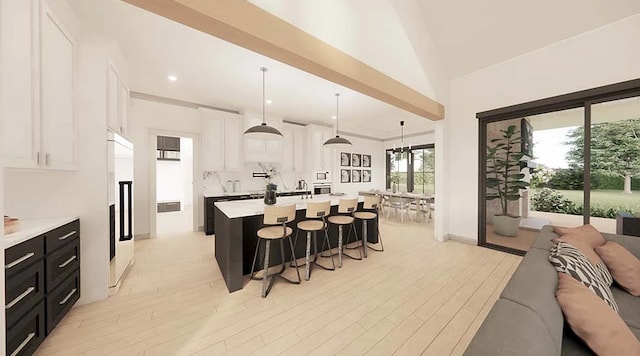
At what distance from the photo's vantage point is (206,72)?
3449 mm

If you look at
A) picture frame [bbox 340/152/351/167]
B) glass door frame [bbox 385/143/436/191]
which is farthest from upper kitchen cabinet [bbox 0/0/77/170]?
glass door frame [bbox 385/143/436/191]

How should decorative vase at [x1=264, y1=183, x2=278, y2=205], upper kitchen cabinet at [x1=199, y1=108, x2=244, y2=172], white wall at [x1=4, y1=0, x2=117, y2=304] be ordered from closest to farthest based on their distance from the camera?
white wall at [x1=4, y1=0, x2=117, y2=304], decorative vase at [x1=264, y1=183, x2=278, y2=205], upper kitchen cabinet at [x1=199, y1=108, x2=244, y2=172]

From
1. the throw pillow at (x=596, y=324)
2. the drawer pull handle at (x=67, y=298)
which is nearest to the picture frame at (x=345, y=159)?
the drawer pull handle at (x=67, y=298)

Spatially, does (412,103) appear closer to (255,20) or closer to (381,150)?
(255,20)

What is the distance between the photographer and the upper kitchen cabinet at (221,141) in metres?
4.79

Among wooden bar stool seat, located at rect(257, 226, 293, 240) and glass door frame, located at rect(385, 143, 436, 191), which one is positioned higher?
glass door frame, located at rect(385, 143, 436, 191)

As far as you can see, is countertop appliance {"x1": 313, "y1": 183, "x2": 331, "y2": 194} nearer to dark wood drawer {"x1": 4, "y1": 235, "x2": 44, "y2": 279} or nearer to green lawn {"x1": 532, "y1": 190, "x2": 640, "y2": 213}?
green lawn {"x1": 532, "y1": 190, "x2": 640, "y2": 213}

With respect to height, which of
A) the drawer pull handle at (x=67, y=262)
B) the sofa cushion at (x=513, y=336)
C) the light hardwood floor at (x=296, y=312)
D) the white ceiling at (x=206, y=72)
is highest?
the white ceiling at (x=206, y=72)

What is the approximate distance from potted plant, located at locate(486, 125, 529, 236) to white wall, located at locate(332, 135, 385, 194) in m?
4.05

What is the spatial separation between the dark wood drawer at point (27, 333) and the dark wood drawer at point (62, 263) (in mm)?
178

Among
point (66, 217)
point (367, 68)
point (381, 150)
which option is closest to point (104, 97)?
point (66, 217)

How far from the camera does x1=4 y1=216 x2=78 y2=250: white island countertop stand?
139 centimetres

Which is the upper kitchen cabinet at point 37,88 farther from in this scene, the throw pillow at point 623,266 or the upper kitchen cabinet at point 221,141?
the throw pillow at point 623,266

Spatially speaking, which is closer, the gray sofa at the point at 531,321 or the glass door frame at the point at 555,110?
the gray sofa at the point at 531,321
